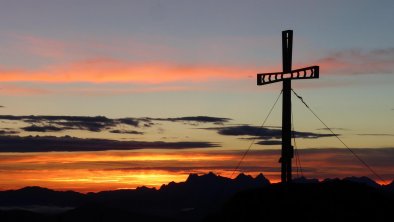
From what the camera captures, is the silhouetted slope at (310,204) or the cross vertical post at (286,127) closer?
the silhouetted slope at (310,204)

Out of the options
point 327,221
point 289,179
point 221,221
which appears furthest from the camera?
point 289,179

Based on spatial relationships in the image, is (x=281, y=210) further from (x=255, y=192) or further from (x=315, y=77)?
(x=315, y=77)

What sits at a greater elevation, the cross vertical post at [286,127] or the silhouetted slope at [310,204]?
the cross vertical post at [286,127]

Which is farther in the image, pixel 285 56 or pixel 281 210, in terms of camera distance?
pixel 285 56

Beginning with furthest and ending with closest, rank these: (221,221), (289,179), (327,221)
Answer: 1. (289,179)
2. (221,221)
3. (327,221)

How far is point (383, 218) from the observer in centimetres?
4828

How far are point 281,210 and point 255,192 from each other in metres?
4.43

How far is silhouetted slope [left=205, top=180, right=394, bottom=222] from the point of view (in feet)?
159

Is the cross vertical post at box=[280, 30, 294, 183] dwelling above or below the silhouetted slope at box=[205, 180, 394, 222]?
above

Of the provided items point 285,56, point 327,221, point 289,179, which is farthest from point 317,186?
point 285,56

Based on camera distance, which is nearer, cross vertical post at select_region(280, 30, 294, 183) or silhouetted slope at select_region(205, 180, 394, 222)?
silhouetted slope at select_region(205, 180, 394, 222)

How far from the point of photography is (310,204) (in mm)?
50031

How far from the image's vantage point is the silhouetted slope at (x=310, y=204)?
1911 inches

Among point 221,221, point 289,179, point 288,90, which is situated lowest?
point 221,221
